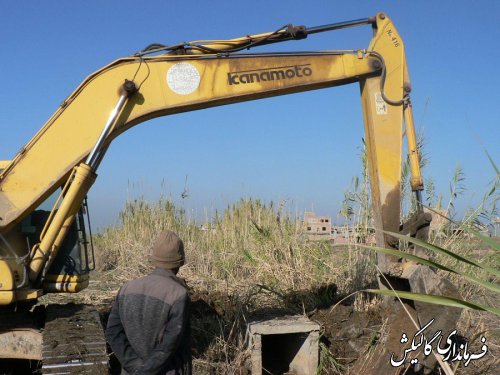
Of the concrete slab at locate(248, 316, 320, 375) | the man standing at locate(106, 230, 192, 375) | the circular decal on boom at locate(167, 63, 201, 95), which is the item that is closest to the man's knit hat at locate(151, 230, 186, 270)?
the man standing at locate(106, 230, 192, 375)

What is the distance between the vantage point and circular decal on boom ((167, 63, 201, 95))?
6281mm

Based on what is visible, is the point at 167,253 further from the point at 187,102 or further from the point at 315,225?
the point at 315,225

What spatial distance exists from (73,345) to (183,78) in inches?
107

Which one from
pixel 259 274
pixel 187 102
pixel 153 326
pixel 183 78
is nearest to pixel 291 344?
pixel 259 274

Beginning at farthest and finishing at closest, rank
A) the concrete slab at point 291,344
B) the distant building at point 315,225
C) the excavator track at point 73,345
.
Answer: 1. the distant building at point 315,225
2. the concrete slab at point 291,344
3. the excavator track at point 73,345

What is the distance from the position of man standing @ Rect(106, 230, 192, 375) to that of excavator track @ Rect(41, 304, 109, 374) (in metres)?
1.02

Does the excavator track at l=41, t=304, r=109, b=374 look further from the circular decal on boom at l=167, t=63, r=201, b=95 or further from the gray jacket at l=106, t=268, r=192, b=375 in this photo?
the circular decal on boom at l=167, t=63, r=201, b=95

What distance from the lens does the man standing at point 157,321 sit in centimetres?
412

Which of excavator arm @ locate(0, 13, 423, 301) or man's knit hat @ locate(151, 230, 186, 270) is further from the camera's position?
excavator arm @ locate(0, 13, 423, 301)

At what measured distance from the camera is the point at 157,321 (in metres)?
4.17

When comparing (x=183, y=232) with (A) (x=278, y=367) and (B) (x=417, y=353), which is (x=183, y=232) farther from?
(B) (x=417, y=353)

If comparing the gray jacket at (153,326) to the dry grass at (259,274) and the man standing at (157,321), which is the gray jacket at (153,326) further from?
the dry grass at (259,274)

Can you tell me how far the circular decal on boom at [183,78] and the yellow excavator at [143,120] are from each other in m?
0.01

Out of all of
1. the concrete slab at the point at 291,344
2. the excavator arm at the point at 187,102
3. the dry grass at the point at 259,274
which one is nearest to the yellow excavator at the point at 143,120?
the excavator arm at the point at 187,102
